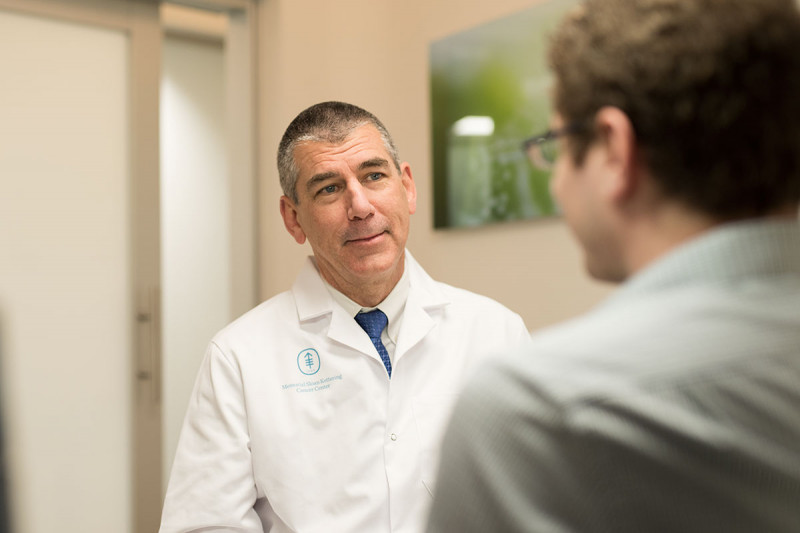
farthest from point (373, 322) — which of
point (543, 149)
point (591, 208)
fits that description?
point (591, 208)

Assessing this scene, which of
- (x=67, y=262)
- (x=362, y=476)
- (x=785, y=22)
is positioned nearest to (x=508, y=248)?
(x=362, y=476)

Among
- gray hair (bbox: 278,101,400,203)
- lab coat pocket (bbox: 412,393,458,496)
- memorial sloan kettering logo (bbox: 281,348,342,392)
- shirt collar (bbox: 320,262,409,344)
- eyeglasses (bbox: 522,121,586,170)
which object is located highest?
Answer: gray hair (bbox: 278,101,400,203)

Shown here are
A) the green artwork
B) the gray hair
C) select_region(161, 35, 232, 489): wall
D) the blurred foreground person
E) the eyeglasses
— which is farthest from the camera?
select_region(161, 35, 232, 489): wall

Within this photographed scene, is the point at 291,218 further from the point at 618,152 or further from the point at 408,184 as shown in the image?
the point at 618,152

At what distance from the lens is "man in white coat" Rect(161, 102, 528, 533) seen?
57.3 inches

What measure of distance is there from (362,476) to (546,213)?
1.15 meters

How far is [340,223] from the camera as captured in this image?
1.62 m

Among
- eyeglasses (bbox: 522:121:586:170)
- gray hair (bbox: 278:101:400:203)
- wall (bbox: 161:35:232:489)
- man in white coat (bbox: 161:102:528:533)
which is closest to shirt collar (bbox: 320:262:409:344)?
man in white coat (bbox: 161:102:528:533)

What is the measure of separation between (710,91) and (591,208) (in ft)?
0.45

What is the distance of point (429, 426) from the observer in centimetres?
154

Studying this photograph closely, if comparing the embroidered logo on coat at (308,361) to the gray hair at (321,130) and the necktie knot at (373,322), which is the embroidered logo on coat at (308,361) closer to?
the necktie knot at (373,322)

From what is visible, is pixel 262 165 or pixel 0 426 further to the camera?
pixel 262 165

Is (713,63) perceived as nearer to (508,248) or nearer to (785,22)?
(785,22)

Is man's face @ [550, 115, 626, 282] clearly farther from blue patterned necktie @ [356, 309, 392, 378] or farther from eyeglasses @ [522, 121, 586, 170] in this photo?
blue patterned necktie @ [356, 309, 392, 378]
